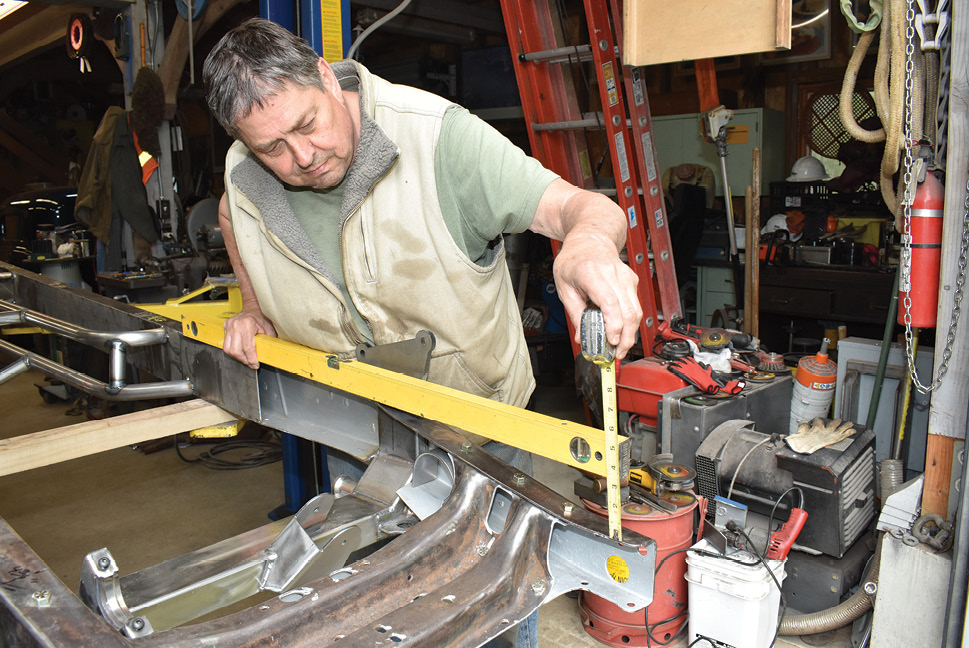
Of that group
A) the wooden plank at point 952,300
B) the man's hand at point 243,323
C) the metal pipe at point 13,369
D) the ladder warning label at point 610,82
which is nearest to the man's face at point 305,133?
the man's hand at point 243,323

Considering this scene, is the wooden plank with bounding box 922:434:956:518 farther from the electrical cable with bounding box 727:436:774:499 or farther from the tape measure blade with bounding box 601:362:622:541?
the tape measure blade with bounding box 601:362:622:541

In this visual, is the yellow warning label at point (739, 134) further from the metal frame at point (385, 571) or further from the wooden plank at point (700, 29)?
the metal frame at point (385, 571)

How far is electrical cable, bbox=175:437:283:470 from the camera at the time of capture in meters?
4.18

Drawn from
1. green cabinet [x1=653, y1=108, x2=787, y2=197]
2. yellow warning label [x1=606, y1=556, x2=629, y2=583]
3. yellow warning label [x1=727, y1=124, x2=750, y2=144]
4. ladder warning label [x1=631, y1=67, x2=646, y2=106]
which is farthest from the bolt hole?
yellow warning label [x1=727, y1=124, x2=750, y2=144]

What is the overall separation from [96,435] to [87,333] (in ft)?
0.97

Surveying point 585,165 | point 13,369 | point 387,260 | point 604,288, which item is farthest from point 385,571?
point 585,165

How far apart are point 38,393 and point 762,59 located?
5897mm

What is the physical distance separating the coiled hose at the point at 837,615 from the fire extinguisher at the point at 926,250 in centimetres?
78

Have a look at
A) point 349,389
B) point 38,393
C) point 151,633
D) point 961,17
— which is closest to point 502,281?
point 349,389

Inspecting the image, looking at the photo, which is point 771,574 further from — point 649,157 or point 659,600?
point 649,157

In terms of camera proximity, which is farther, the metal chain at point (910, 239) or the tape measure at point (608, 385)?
the metal chain at point (910, 239)

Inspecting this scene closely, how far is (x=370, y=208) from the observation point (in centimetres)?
158

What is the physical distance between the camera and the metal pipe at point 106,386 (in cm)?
175

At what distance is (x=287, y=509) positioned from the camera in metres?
Answer: 3.38
